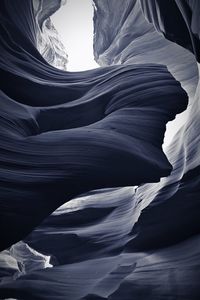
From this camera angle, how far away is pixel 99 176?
14.6 feet

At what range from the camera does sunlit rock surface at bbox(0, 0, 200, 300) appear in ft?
12.9

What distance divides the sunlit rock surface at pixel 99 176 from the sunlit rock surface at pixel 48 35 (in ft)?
9.29

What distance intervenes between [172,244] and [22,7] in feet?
21.7

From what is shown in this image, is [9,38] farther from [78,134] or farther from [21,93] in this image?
[78,134]

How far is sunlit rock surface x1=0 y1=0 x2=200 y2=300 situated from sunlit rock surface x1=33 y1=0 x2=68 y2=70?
283 cm

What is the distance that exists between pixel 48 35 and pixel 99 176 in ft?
40.6

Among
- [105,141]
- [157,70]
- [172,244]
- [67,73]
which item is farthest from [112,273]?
[67,73]

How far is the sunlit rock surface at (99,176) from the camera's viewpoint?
3.95 meters

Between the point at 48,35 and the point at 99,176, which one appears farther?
the point at 48,35

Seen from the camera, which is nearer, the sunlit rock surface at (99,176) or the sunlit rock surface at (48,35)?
the sunlit rock surface at (99,176)

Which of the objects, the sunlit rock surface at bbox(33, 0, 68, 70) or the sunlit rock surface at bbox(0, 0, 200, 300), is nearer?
the sunlit rock surface at bbox(0, 0, 200, 300)

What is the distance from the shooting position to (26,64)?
7.04m

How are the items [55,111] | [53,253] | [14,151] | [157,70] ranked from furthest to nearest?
[157,70] < [53,253] < [55,111] < [14,151]

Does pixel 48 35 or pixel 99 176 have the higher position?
pixel 48 35
